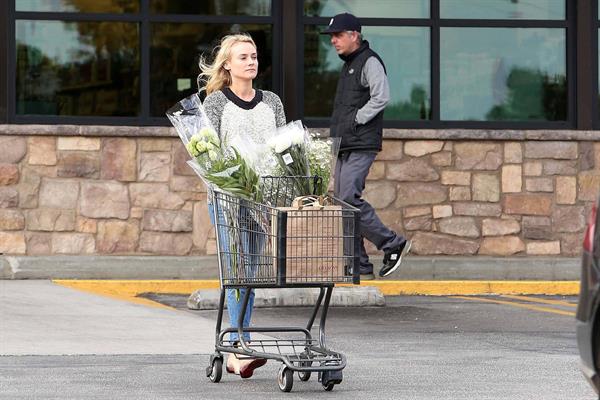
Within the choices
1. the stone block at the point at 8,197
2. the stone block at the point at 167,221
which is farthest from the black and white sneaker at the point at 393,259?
the stone block at the point at 8,197

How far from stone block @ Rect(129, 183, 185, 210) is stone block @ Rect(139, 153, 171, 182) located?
6cm

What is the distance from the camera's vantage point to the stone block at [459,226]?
49.4ft

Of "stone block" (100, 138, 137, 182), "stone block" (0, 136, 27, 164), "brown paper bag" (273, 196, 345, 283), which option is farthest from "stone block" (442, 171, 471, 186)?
"brown paper bag" (273, 196, 345, 283)

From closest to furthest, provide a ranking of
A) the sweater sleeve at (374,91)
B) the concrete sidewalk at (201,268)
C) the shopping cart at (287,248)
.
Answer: the shopping cart at (287,248) < the sweater sleeve at (374,91) < the concrete sidewalk at (201,268)

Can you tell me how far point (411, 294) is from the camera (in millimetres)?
14320

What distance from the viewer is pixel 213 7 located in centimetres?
1509

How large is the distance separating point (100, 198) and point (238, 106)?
5606mm

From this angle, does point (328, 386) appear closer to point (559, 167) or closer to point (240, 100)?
point (240, 100)

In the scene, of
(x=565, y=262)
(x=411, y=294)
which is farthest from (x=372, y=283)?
(x=565, y=262)

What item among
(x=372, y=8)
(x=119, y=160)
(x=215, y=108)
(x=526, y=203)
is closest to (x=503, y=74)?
(x=526, y=203)

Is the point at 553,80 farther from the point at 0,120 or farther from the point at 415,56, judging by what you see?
the point at 0,120

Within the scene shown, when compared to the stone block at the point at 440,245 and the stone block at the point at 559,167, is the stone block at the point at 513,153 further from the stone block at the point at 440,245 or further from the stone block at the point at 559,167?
the stone block at the point at 440,245

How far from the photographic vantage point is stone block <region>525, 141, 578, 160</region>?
15141mm

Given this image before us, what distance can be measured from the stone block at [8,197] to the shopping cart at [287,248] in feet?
20.4
